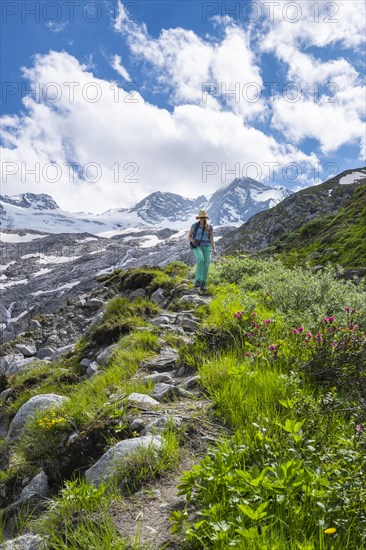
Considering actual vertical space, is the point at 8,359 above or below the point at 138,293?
below

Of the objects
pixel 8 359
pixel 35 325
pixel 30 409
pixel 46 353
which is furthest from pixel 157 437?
pixel 35 325

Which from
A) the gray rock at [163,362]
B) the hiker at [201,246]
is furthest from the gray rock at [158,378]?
the hiker at [201,246]

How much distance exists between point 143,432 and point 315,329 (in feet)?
8.50

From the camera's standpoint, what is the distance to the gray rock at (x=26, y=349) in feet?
42.5

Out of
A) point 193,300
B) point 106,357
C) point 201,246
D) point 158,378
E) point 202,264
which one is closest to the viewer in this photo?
point 158,378

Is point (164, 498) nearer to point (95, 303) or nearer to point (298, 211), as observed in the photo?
point (95, 303)

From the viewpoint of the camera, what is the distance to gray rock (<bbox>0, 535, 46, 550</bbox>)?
2387 mm

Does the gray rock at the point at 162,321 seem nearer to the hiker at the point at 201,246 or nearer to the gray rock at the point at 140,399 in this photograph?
the hiker at the point at 201,246

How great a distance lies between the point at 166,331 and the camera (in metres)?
7.08

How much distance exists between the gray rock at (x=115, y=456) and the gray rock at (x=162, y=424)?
17 cm

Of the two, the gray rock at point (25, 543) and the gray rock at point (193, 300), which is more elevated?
the gray rock at point (193, 300)

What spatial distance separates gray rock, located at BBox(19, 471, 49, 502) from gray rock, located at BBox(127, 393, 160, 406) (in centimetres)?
108

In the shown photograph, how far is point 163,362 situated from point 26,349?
30.7ft

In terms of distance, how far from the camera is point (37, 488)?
3.43m
